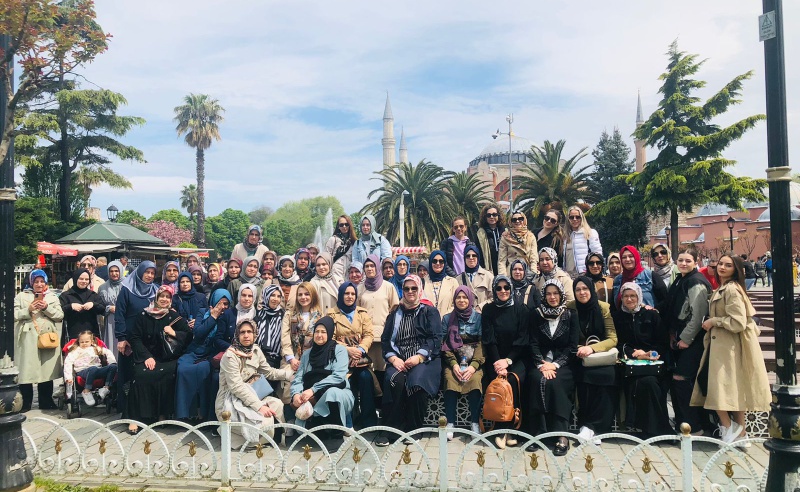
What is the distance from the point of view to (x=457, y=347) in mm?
6047

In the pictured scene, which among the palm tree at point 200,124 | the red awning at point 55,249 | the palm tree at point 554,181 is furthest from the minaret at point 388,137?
the red awning at point 55,249

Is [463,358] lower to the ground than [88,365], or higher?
higher

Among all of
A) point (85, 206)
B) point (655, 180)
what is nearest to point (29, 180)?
point (85, 206)

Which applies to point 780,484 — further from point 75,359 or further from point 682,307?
point 75,359

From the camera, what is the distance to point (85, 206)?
33125 mm

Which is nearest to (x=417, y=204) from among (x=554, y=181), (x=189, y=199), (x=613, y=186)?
(x=554, y=181)

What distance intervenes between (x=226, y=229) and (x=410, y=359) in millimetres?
73898

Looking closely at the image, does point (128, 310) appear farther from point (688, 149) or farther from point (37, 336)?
point (688, 149)

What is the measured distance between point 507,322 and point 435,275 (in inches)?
59.8

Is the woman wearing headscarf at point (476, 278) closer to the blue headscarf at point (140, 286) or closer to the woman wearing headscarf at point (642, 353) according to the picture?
the woman wearing headscarf at point (642, 353)

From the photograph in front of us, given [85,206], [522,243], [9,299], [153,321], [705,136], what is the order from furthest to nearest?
[85,206] → [705,136] → [522,243] → [153,321] → [9,299]

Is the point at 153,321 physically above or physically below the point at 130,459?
above

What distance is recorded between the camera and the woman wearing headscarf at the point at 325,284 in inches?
281

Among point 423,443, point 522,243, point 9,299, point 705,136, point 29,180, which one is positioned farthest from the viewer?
point 29,180
